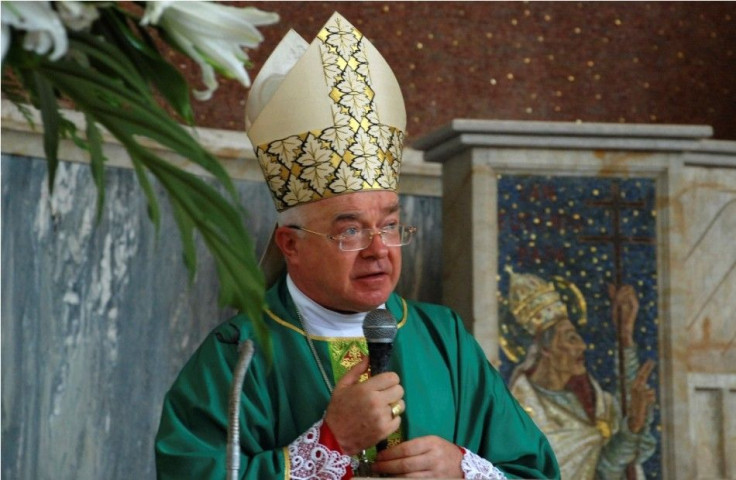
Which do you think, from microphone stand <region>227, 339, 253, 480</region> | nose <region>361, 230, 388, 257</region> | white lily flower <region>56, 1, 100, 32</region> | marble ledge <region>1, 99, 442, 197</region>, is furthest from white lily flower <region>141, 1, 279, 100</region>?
marble ledge <region>1, 99, 442, 197</region>

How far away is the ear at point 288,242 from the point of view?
10.6ft

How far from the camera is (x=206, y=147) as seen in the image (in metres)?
4.74

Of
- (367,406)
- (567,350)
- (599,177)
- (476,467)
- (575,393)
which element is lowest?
(476,467)

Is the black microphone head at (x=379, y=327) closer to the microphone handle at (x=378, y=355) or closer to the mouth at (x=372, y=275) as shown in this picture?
the microphone handle at (x=378, y=355)

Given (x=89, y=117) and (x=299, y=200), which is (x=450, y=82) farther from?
(x=89, y=117)

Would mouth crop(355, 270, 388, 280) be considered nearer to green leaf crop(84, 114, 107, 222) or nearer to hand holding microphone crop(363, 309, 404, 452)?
hand holding microphone crop(363, 309, 404, 452)

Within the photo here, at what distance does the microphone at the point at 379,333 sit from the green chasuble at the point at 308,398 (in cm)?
31

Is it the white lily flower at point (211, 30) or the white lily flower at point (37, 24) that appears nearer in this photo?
the white lily flower at point (37, 24)

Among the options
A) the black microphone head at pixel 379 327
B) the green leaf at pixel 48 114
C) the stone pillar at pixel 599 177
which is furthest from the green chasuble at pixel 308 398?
the green leaf at pixel 48 114

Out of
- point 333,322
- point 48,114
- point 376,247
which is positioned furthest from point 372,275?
point 48,114

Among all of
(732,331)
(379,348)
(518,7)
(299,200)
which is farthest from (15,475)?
(518,7)

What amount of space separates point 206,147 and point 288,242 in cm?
156

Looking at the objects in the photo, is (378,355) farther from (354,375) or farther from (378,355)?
(354,375)

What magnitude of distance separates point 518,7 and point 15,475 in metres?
2.66
